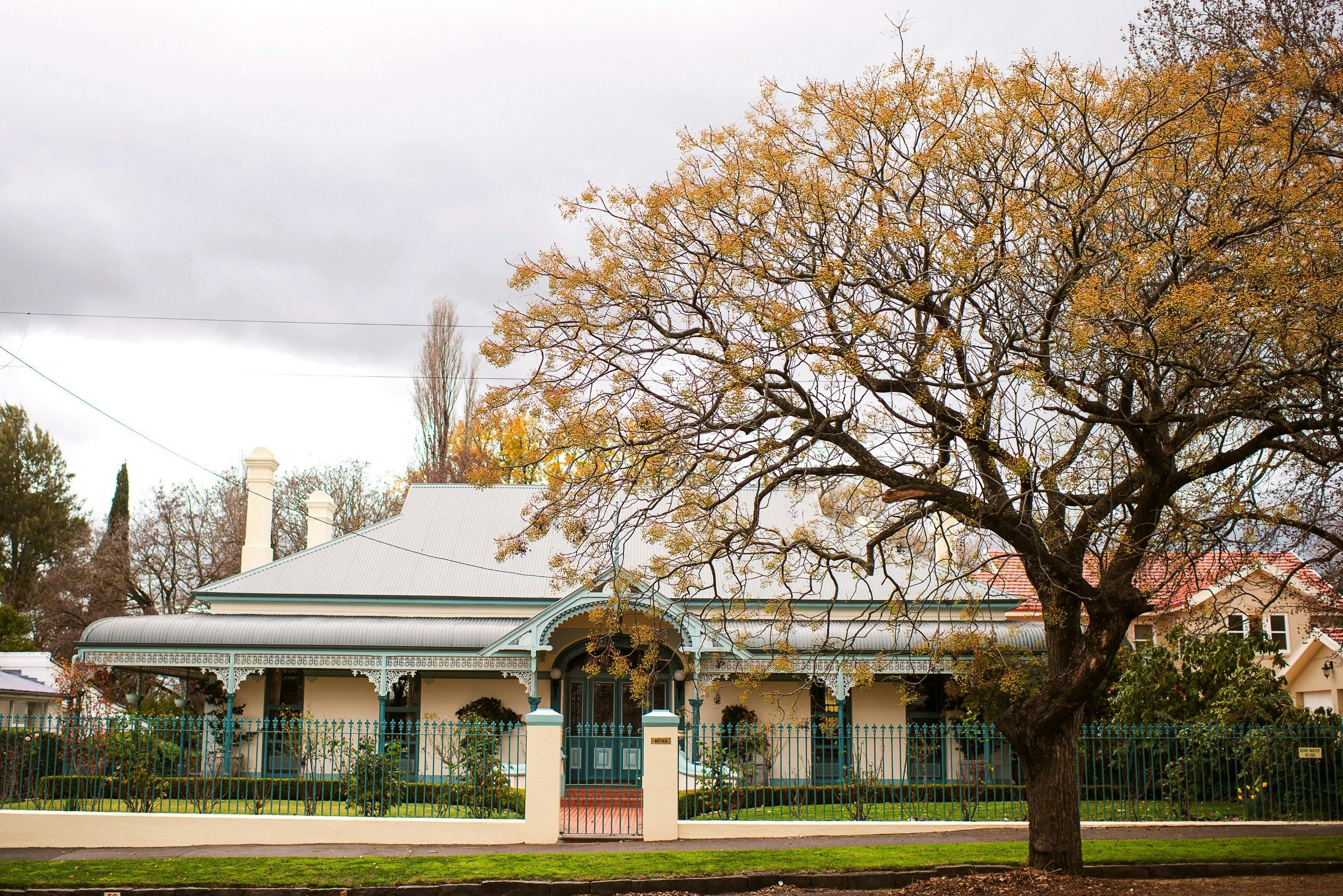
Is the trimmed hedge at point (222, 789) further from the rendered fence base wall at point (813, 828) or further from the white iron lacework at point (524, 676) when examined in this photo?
the white iron lacework at point (524, 676)

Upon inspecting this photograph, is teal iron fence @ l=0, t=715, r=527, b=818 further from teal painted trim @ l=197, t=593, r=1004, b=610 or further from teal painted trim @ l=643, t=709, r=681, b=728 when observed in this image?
teal painted trim @ l=197, t=593, r=1004, b=610

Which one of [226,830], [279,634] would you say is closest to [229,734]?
[226,830]

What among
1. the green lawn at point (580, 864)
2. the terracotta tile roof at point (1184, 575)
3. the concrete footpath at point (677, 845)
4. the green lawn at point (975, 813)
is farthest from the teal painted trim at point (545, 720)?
Answer: the terracotta tile roof at point (1184, 575)

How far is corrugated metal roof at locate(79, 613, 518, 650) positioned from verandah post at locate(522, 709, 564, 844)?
27.5ft

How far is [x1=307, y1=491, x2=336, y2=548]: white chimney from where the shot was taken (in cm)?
3341

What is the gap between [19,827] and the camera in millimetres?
16781

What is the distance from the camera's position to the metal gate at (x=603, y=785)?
17438 mm

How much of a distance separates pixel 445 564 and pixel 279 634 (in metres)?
5.47

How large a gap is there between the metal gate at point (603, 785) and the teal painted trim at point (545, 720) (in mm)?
487

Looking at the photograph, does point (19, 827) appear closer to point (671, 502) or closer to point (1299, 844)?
point (671, 502)

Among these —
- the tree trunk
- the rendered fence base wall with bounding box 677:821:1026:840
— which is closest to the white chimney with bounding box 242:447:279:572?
the rendered fence base wall with bounding box 677:821:1026:840

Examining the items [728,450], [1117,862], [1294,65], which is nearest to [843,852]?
[1117,862]

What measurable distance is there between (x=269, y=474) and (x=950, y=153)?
2417 cm

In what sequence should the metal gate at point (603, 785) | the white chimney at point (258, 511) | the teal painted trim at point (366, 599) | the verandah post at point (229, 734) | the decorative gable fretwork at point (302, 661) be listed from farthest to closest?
the white chimney at point (258, 511)
the teal painted trim at point (366, 599)
the decorative gable fretwork at point (302, 661)
the verandah post at point (229, 734)
the metal gate at point (603, 785)
